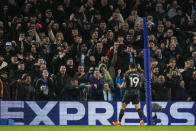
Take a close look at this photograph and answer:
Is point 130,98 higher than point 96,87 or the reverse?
the reverse

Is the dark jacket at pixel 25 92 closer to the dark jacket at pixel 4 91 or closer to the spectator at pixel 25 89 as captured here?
the spectator at pixel 25 89

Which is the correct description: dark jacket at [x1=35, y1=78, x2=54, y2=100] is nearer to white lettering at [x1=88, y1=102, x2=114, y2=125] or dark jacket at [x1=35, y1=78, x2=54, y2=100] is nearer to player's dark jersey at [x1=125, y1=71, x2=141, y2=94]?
white lettering at [x1=88, y1=102, x2=114, y2=125]

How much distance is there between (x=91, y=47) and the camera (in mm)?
14094

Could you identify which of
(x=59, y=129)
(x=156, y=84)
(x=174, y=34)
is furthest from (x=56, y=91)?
(x=59, y=129)

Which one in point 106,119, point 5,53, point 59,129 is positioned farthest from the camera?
point 5,53

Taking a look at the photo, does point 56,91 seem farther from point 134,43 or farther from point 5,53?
point 134,43

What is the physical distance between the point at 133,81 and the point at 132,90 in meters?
0.25

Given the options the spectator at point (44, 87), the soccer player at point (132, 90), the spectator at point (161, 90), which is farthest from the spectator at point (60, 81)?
the spectator at point (161, 90)

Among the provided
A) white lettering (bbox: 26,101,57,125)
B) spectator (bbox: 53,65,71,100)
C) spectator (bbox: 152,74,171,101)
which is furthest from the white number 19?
white lettering (bbox: 26,101,57,125)

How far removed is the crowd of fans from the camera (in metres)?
13.0

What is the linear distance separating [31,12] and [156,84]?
455 cm

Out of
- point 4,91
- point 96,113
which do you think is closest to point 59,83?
point 96,113

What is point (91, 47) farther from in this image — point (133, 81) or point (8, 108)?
point (8, 108)

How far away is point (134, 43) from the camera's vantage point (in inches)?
567
